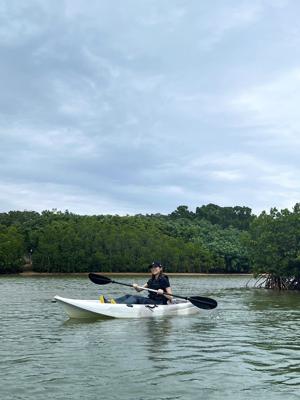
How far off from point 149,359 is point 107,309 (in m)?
6.14

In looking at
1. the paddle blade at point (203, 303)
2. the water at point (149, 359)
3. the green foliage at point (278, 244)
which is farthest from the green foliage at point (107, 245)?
the water at point (149, 359)

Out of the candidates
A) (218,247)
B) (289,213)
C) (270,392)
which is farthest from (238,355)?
(218,247)

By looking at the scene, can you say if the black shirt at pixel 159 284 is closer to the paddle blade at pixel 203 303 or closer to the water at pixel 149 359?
the paddle blade at pixel 203 303

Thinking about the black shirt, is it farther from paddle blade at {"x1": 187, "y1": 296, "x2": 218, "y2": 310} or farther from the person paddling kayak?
paddle blade at {"x1": 187, "y1": 296, "x2": 218, "y2": 310}

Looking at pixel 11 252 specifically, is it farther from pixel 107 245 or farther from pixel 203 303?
pixel 203 303

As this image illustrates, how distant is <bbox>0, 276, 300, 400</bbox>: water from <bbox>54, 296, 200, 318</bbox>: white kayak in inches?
13.6

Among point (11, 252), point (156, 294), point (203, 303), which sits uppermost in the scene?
point (11, 252)

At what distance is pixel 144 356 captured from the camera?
10289 mm

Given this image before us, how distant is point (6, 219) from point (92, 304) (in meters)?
85.7

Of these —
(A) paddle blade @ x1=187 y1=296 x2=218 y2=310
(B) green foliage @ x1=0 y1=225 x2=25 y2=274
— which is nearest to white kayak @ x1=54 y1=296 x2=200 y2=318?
(A) paddle blade @ x1=187 y1=296 x2=218 y2=310

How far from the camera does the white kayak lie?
51.7 ft

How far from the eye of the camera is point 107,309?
16.0 metres

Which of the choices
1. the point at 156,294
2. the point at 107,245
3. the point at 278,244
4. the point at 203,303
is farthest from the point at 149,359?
the point at 107,245

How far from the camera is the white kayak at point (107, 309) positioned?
15.8 m
